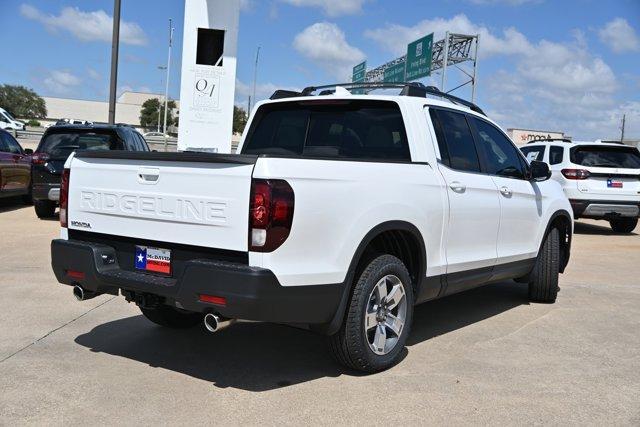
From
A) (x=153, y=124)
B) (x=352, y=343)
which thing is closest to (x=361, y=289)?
(x=352, y=343)

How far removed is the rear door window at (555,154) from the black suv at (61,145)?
28.0 feet

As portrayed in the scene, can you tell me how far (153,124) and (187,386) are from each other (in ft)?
321

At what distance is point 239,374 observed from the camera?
416cm

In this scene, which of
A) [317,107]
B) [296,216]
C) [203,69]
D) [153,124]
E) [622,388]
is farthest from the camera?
[153,124]

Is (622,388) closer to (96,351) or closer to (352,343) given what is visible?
(352,343)

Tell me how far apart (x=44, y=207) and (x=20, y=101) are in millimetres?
100324

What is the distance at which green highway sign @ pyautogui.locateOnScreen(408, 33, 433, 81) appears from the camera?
29609mm

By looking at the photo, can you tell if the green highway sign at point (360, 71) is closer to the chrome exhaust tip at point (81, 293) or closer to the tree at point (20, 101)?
the chrome exhaust tip at point (81, 293)

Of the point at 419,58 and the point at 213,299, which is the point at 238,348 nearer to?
the point at 213,299

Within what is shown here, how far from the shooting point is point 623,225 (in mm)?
13750

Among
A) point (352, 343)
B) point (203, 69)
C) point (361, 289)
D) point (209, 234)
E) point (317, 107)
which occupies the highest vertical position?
point (203, 69)

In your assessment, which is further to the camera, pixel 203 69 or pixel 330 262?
pixel 203 69

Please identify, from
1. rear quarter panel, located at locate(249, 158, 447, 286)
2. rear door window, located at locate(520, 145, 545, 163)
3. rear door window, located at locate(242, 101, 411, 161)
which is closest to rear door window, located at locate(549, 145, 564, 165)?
rear door window, located at locate(520, 145, 545, 163)

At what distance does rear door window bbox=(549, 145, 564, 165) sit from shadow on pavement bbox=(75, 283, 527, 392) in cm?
815
